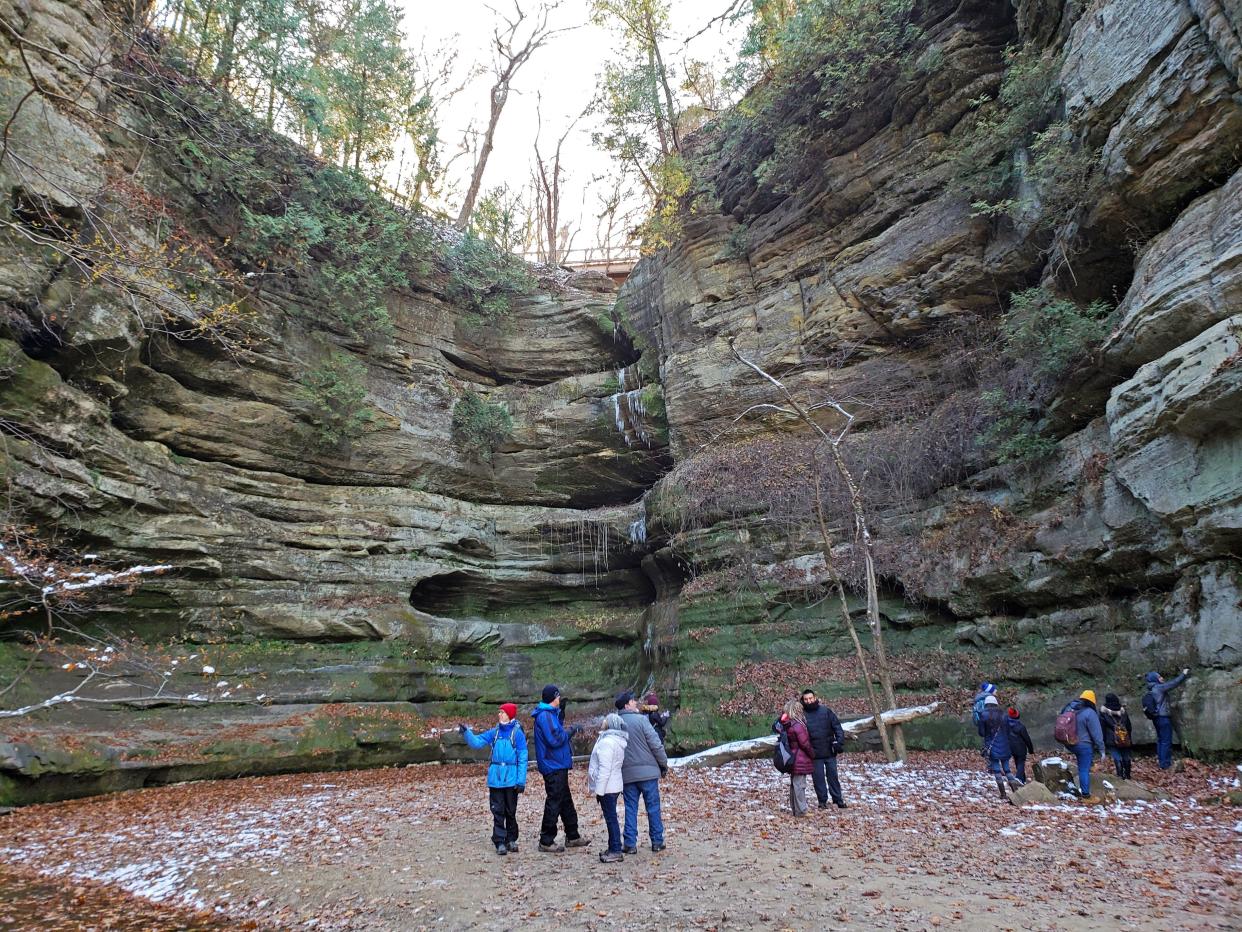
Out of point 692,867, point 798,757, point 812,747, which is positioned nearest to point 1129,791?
point 812,747

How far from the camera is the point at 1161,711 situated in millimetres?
8086

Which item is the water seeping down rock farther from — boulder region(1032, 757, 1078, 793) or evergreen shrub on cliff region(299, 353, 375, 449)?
boulder region(1032, 757, 1078, 793)

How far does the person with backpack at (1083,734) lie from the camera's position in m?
7.12

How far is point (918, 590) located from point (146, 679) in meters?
14.9

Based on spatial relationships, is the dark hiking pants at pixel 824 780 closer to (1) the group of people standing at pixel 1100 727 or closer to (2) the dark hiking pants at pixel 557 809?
(1) the group of people standing at pixel 1100 727

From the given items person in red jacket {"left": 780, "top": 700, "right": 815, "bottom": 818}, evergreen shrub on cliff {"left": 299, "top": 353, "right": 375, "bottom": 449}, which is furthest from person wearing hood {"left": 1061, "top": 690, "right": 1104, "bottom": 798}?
evergreen shrub on cliff {"left": 299, "top": 353, "right": 375, "bottom": 449}

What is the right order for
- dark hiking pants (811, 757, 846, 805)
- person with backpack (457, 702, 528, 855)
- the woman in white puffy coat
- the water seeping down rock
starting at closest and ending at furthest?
the woman in white puffy coat < person with backpack (457, 702, 528, 855) < dark hiking pants (811, 757, 846, 805) < the water seeping down rock

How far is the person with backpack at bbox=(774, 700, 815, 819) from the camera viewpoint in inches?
290

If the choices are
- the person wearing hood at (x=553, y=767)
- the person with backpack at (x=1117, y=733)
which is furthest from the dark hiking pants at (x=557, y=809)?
the person with backpack at (x=1117, y=733)

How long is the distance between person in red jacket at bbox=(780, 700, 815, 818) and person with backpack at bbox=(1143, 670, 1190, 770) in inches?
174

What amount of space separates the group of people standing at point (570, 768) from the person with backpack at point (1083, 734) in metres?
4.67

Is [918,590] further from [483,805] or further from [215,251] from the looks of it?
[215,251]

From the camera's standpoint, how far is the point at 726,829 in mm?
6891

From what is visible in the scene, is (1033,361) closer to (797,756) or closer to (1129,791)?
(1129,791)
